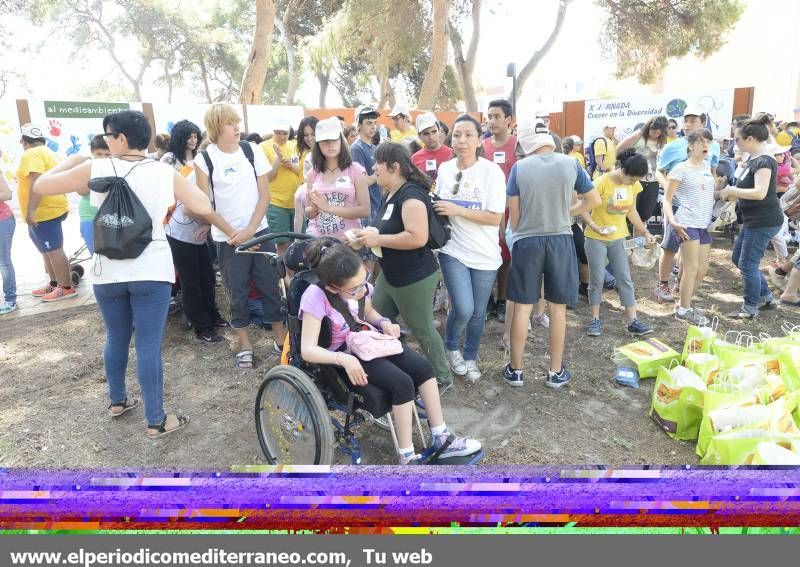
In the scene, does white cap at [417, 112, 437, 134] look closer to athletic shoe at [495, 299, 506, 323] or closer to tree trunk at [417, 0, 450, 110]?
athletic shoe at [495, 299, 506, 323]

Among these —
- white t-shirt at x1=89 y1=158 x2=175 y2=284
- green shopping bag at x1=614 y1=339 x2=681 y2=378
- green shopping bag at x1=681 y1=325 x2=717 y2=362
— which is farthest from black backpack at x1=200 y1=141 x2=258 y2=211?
green shopping bag at x1=681 y1=325 x2=717 y2=362

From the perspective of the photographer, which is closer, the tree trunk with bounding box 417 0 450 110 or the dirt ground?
the dirt ground

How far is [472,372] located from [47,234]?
452 cm

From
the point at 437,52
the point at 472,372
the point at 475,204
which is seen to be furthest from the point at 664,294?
the point at 437,52

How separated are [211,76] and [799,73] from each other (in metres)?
37.0

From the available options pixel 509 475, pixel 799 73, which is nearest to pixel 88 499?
pixel 509 475

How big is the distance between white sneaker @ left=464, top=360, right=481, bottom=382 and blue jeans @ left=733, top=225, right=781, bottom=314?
2.70 meters

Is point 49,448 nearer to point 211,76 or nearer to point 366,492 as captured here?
point 366,492

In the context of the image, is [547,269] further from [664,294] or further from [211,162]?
[664,294]

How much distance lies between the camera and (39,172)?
5125 millimetres

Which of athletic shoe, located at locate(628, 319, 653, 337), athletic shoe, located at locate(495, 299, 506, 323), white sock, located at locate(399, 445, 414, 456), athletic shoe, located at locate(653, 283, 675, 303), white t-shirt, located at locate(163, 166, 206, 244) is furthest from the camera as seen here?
athletic shoe, located at locate(653, 283, 675, 303)

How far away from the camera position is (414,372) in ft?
8.56

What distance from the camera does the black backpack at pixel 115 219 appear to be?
2.67 metres

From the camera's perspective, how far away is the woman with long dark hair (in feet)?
10.2
